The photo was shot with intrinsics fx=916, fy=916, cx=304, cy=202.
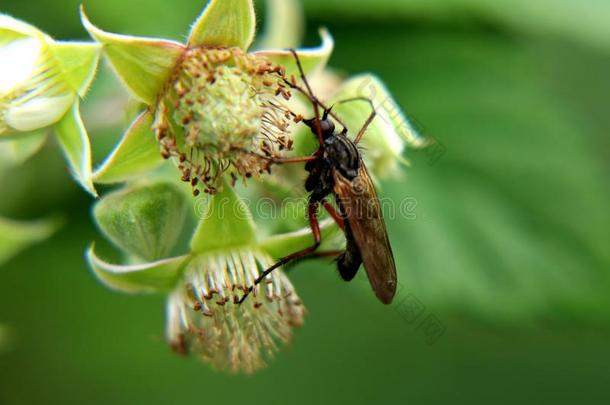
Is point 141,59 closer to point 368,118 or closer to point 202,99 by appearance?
point 202,99

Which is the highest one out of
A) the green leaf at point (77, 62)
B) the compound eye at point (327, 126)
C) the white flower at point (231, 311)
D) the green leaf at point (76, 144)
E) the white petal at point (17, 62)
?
the green leaf at point (77, 62)

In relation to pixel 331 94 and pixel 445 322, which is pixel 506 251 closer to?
pixel 445 322

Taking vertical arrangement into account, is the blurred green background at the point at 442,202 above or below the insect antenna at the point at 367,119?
below

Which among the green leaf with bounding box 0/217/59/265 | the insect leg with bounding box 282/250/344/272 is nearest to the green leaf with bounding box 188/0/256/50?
the insect leg with bounding box 282/250/344/272

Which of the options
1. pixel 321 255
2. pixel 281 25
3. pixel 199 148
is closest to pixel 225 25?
pixel 199 148

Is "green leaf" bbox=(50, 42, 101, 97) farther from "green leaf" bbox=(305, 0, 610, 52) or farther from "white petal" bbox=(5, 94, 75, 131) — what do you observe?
"green leaf" bbox=(305, 0, 610, 52)

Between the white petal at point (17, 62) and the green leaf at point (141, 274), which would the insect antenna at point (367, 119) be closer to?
the green leaf at point (141, 274)

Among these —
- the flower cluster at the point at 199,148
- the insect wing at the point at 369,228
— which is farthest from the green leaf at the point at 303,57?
the insect wing at the point at 369,228
